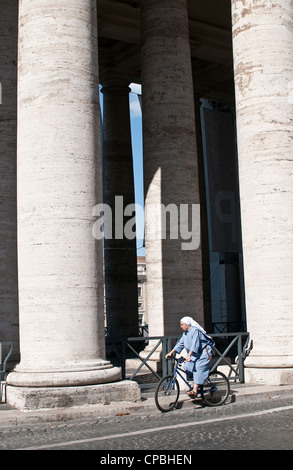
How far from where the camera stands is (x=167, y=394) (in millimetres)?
14367

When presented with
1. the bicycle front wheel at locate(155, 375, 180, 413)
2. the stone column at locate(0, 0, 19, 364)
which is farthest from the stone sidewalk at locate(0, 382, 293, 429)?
the stone column at locate(0, 0, 19, 364)

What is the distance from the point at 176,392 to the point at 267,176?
725 cm

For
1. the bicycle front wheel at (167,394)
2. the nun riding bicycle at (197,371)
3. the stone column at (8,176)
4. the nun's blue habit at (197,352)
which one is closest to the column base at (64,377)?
the bicycle front wheel at (167,394)

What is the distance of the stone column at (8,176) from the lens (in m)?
19.2

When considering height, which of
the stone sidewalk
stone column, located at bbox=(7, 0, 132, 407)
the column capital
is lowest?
the stone sidewalk

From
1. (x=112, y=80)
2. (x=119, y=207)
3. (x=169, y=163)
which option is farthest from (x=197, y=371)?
(x=112, y=80)

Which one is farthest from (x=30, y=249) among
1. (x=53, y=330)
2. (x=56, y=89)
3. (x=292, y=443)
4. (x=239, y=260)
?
(x=239, y=260)

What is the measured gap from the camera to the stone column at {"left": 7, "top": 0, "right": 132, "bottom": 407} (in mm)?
14328

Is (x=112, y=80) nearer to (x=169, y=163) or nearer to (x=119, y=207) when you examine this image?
(x=119, y=207)

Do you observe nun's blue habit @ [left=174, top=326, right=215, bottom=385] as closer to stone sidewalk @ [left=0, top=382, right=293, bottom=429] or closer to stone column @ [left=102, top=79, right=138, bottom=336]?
stone sidewalk @ [left=0, top=382, right=293, bottom=429]

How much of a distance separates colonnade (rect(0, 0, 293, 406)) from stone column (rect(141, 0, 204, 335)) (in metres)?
0.04

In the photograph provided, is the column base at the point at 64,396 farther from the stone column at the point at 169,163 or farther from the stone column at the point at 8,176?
Result: the stone column at the point at 169,163

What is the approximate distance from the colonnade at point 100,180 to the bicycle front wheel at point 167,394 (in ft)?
3.69

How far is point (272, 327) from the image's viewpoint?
18.3m
